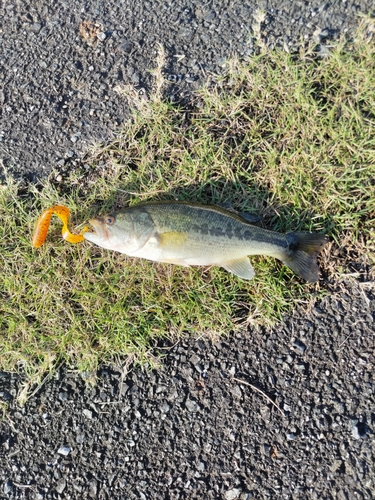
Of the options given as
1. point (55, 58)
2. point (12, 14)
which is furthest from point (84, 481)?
point (12, 14)

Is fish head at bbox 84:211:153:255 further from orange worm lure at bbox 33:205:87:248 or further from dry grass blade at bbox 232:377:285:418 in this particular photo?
dry grass blade at bbox 232:377:285:418

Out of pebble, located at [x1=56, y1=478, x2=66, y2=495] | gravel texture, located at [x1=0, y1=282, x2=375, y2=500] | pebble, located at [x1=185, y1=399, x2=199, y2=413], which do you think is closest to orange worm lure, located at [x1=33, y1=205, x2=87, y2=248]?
gravel texture, located at [x1=0, y1=282, x2=375, y2=500]

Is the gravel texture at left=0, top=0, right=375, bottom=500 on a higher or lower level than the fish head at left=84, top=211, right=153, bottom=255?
lower

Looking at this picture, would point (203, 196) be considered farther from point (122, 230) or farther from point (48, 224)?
point (48, 224)

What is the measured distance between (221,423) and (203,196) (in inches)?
78.2

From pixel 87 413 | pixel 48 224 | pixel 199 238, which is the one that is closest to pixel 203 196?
pixel 199 238

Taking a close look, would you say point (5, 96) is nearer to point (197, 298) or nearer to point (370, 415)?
point (197, 298)

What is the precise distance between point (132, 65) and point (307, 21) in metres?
1.77

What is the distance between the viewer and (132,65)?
4.51m

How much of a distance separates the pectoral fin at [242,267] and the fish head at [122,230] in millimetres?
702

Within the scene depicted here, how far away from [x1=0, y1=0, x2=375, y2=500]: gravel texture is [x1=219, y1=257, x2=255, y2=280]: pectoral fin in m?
0.57

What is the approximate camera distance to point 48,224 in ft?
13.2

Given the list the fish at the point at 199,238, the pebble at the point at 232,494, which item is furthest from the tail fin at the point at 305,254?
the pebble at the point at 232,494

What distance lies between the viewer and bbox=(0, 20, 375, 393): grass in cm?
399
